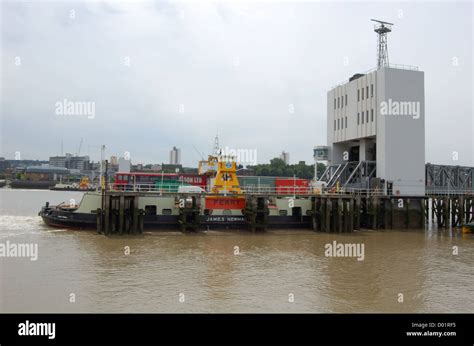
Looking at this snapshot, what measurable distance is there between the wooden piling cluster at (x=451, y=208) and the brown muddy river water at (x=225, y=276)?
47.4ft

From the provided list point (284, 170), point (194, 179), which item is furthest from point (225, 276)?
point (284, 170)

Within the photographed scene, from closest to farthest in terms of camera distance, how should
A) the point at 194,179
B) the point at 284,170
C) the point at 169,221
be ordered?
the point at 169,221 < the point at 194,179 < the point at 284,170

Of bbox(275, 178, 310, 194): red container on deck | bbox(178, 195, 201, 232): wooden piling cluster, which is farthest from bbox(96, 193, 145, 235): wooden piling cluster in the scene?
bbox(275, 178, 310, 194): red container on deck

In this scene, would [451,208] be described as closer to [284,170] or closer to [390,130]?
[390,130]

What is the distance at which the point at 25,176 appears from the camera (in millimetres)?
171625

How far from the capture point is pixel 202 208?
33.3 metres

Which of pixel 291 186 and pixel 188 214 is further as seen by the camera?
pixel 291 186

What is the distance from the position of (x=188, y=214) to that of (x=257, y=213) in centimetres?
560

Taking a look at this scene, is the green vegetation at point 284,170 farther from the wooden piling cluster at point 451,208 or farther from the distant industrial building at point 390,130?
the distant industrial building at point 390,130

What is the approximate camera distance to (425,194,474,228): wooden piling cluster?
4247cm

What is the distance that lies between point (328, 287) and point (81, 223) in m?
20.9

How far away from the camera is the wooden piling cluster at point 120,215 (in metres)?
29.5

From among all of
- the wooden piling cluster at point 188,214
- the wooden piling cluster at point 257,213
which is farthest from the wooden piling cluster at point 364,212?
the wooden piling cluster at point 188,214

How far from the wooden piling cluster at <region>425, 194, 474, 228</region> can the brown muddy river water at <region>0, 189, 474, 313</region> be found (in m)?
14.4
